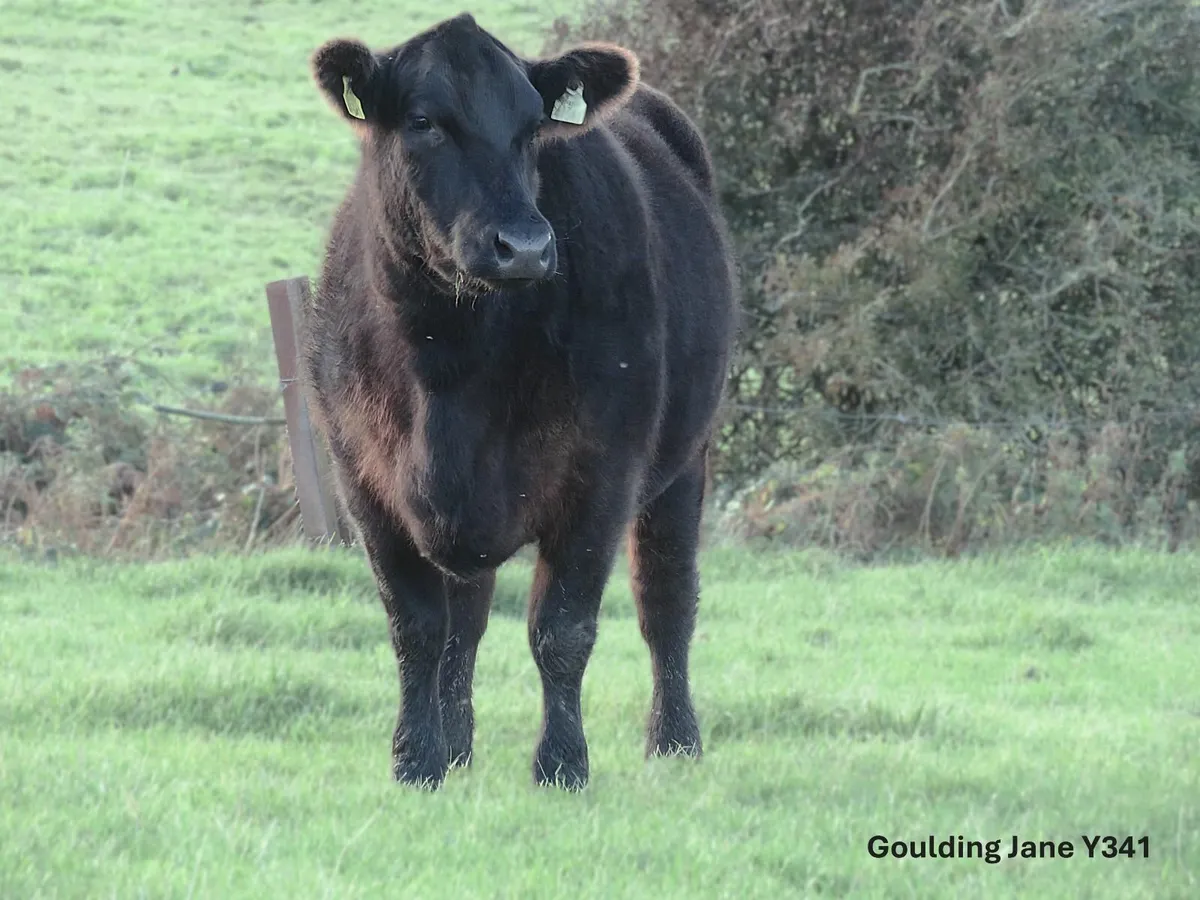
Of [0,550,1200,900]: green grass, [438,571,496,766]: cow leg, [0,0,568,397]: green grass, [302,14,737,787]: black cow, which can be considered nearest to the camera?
[0,550,1200,900]: green grass

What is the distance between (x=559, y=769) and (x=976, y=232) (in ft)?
24.3

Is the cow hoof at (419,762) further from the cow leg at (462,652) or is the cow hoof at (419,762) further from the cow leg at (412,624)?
the cow leg at (462,652)

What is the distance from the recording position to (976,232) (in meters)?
12.0

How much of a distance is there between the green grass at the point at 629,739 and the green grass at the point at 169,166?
4607 millimetres

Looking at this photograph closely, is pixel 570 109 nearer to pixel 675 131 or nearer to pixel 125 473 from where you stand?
pixel 675 131

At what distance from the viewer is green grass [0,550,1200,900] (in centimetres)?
447

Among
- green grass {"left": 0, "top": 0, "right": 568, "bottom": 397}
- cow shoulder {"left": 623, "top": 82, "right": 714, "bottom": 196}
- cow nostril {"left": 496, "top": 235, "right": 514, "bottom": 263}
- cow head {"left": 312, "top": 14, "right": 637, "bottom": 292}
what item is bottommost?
green grass {"left": 0, "top": 0, "right": 568, "bottom": 397}

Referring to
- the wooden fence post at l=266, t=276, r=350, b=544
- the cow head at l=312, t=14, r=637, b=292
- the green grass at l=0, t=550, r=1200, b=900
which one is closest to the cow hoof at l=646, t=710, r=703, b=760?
the green grass at l=0, t=550, r=1200, b=900

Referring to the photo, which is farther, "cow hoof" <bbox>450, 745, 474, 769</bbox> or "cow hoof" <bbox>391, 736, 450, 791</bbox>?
"cow hoof" <bbox>450, 745, 474, 769</bbox>

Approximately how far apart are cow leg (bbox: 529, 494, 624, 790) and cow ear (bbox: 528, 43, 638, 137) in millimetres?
1275

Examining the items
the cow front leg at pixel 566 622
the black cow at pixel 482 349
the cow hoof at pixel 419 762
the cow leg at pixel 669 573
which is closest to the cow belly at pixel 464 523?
the black cow at pixel 482 349

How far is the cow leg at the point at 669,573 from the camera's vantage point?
689cm

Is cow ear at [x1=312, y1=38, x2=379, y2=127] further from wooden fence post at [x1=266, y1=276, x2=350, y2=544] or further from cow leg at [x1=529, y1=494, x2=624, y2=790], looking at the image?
wooden fence post at [x1=266, y1=276, x2=350, y2=544]

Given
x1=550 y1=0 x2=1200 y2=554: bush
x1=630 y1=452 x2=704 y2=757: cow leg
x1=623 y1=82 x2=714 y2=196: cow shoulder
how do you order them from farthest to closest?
x1=550 y1=0 x2=1200 y2=554: bush → x1=623 y1=82 x2=714 y2=196: cow shoulder → x1=630 y1=452 x2=704 y2=757: cow leg
